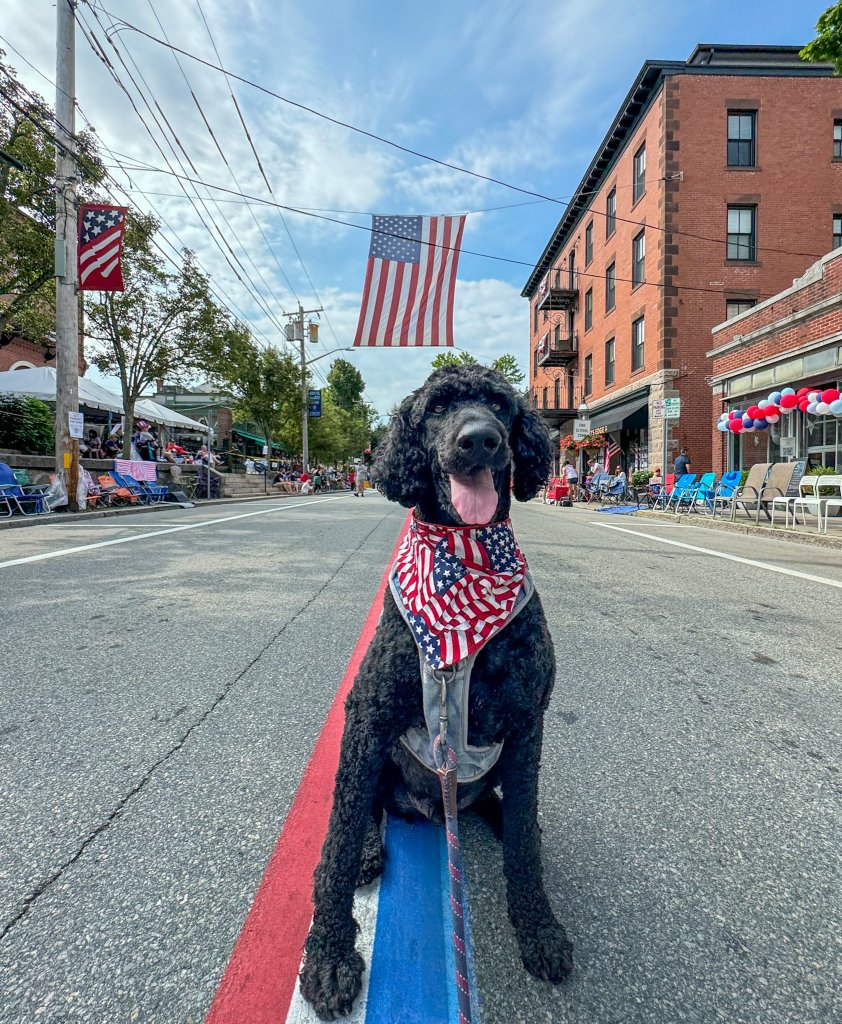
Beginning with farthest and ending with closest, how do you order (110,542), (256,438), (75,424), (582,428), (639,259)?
(256,438) < (582,428) < (639,259) < (75,424) < (110,542)

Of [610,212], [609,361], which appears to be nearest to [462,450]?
[609,361]

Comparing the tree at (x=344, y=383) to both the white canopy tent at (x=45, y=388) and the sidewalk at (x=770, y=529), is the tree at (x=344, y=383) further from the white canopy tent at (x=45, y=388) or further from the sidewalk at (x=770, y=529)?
the sidewalk at (x=770, y=529)

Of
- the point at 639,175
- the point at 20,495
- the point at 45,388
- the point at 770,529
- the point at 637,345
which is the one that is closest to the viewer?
the point at 770,529

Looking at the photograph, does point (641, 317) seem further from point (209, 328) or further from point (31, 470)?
point (31, 470)

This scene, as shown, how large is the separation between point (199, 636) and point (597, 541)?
6730 millimetres

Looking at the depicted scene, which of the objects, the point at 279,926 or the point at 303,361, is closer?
the point at 279,926

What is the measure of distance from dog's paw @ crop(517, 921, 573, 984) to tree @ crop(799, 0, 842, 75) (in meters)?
9.90

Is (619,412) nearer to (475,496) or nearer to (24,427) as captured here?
(24,427)

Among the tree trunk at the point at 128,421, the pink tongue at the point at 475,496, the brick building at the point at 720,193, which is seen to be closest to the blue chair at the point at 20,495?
the tree trunk at the point at 128,421

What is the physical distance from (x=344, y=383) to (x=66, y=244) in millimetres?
66014

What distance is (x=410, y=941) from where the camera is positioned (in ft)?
4.35

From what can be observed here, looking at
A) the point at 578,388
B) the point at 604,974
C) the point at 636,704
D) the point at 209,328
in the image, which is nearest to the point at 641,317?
the point at 578,388

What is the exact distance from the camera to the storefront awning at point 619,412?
22.0 m

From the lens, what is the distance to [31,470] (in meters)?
13.5
